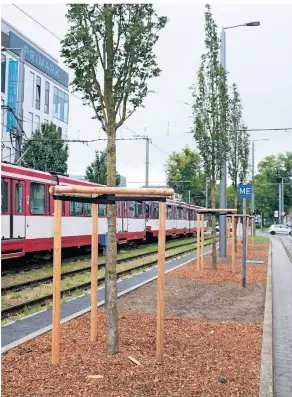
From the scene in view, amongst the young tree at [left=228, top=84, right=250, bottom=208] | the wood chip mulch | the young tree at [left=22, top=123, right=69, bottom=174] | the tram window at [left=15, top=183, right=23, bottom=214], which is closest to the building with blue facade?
the young tree at [left=22, top=123, right=69, bottom=174]

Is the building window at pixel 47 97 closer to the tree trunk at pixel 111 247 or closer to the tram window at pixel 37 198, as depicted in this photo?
the tram window at pixel 37 198

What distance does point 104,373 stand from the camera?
5.23 metres

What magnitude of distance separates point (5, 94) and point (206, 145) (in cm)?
2929

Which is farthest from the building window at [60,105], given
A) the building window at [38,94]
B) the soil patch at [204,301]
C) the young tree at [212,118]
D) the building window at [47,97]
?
the soil patch at [204,301]

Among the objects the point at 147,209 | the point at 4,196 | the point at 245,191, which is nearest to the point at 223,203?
the point at 245,191

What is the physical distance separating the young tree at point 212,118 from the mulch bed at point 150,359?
781cm

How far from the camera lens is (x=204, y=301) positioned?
1055 cm

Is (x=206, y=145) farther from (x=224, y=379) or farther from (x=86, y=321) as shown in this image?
(x=224, y=379)

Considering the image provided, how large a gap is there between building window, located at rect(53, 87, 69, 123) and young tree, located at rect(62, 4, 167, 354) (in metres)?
48.7

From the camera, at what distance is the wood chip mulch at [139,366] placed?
486cm

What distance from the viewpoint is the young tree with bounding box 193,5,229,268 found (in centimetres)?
1705

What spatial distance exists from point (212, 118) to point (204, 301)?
26.4ft

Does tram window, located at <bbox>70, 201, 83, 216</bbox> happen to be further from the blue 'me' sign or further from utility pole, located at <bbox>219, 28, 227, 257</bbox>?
the blue 'me' sign

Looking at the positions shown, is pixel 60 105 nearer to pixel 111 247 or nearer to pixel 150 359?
pixel 111 247
